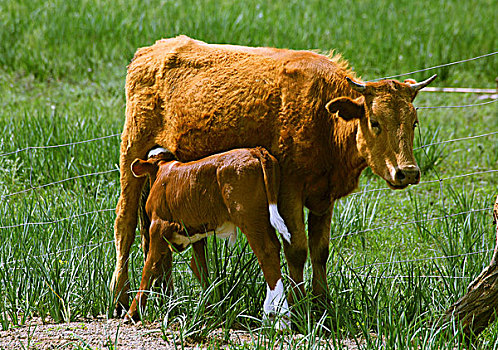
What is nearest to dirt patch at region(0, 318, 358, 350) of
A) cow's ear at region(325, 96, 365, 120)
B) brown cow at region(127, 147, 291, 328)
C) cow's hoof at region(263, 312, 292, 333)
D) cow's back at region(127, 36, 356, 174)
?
cow's hoof at region(263, 312, 292, 333)

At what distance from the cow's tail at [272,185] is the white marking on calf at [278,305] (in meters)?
0.26

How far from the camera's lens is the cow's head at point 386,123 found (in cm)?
356

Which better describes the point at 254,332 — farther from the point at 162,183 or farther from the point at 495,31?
the point at 495,31

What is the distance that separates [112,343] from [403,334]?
57.3 inches

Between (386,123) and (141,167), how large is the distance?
145 cm

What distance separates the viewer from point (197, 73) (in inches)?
169

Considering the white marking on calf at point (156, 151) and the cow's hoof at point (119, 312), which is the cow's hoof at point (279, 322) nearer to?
the cow's hoof at point (119, 312)

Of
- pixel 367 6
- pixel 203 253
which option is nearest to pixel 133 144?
pixel 203 253

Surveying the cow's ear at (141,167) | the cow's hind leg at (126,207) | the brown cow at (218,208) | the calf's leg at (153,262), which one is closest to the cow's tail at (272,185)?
the brown cow at (218,208)

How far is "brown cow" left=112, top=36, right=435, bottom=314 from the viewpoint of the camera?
364 centimetres

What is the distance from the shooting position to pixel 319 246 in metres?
4.16

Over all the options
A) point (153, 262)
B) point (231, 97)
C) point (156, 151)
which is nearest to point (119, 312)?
point (153, 262)

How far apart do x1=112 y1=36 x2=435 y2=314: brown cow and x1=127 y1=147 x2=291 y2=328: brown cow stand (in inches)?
6.9

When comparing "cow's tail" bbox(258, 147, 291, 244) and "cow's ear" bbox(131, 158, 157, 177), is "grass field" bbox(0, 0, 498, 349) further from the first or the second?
"cow's ear" bbox(131, 158, 157, 177)
